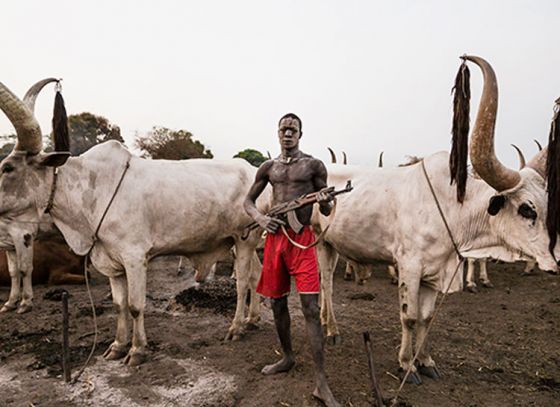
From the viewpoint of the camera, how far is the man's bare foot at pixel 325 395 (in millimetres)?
3193

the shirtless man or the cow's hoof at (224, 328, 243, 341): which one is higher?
the shirtless man

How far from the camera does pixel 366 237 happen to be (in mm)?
4312

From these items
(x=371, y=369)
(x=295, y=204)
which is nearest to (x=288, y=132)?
(x=295, y=204)

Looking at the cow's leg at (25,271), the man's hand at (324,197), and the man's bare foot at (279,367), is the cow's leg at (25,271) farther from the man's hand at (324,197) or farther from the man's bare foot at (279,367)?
the man's hand at (324,197)

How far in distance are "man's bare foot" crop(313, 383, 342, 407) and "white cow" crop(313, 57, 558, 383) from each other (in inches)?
36.8

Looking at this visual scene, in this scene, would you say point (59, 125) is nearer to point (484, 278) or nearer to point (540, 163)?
point (540, 163)

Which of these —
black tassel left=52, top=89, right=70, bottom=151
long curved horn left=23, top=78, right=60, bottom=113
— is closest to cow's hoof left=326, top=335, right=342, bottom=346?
black tassel left=52, top=89, right=70, bottom=151

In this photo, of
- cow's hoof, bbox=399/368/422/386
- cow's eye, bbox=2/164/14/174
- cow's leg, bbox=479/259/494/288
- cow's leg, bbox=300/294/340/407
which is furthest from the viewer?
cow's leg, bbox=479/259/494/288

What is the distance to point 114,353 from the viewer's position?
169 inches

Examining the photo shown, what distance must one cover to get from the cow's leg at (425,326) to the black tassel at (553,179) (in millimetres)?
1194

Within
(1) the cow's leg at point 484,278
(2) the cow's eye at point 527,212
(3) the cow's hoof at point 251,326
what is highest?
(2) the cow's eye at point 527,212

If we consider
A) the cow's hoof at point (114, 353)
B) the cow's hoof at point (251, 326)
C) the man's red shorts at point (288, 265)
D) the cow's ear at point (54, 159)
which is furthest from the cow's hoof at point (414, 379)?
the cow's ear at point (54, 159)

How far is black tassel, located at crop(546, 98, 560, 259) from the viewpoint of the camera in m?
3.03

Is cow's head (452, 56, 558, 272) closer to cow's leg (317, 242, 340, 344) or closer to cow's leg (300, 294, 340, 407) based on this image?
cow's leg (300, 294, 340, 407)
